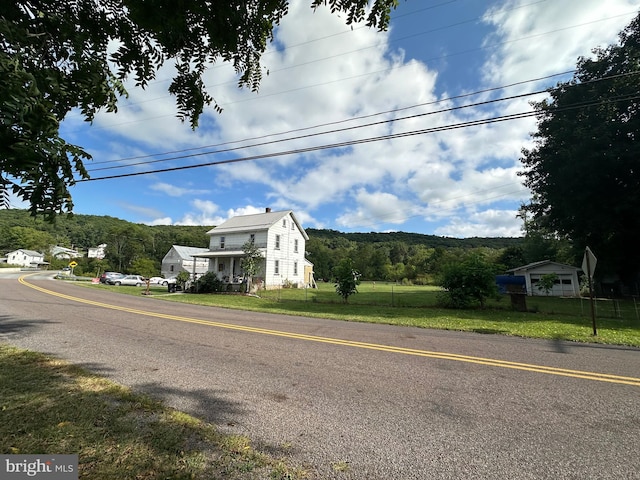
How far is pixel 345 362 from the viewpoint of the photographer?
19.6 ft

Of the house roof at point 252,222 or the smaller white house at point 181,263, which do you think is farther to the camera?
the smaller white house at point 181,263

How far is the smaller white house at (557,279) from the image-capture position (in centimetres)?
3030

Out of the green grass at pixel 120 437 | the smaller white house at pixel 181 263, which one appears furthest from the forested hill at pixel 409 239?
the green grass at pixel 120 437

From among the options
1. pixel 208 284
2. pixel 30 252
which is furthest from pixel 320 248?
pixel 30 252

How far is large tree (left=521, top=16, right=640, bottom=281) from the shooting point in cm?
1934

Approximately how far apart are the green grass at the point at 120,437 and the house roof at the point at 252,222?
28072mm

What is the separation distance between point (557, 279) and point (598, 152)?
16192 millimetres

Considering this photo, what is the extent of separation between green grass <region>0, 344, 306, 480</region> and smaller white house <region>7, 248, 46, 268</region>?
127 m

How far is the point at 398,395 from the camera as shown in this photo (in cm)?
434

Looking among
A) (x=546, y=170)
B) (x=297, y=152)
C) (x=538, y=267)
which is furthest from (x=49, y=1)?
(x=538, y=267)

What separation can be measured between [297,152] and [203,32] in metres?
7.96

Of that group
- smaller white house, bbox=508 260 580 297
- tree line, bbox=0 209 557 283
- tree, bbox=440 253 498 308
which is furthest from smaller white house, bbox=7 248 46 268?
smaller white house, bbox=508 260 580 297

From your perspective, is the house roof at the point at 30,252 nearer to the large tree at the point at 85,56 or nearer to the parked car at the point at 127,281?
the parked car at the point at 127,281

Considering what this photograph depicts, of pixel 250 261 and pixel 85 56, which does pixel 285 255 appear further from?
pixel 85 56
